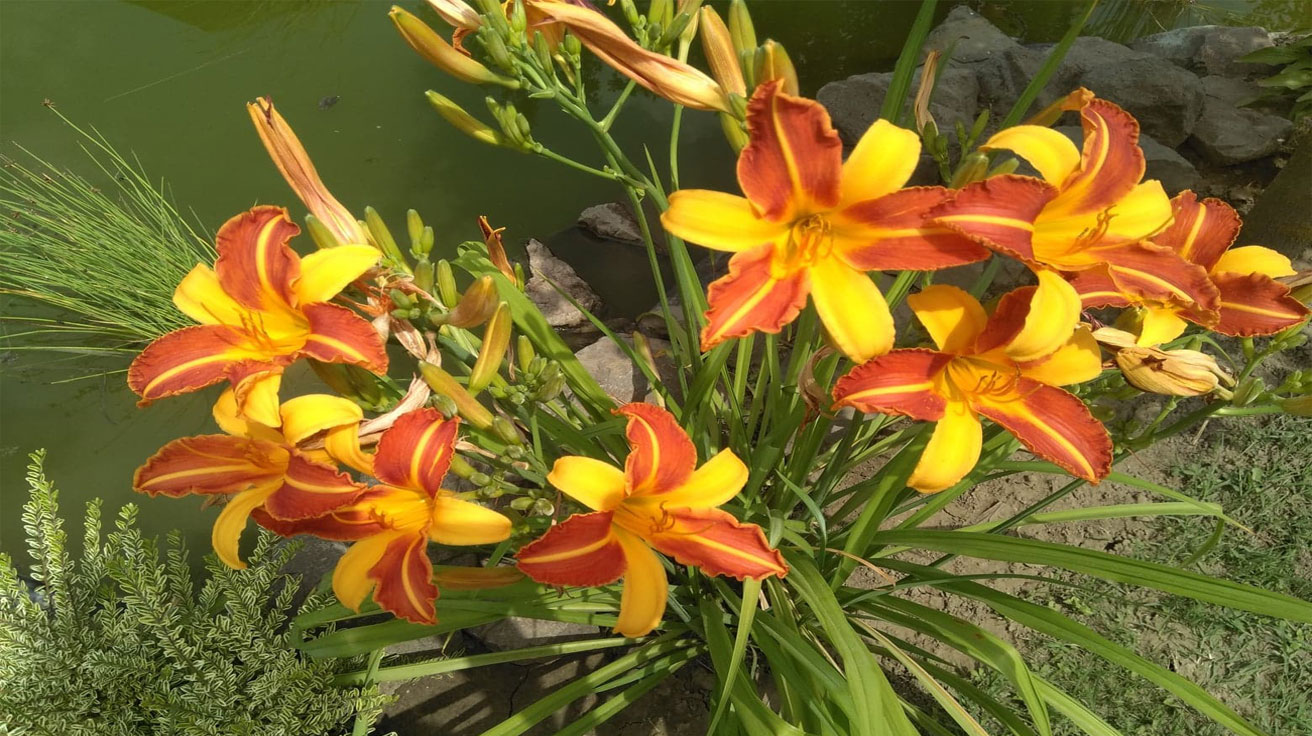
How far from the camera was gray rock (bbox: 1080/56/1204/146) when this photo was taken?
2.96 meters

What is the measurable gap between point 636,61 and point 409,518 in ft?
2.35

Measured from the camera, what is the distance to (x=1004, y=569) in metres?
1.91

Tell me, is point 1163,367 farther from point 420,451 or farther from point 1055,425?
point 420,451

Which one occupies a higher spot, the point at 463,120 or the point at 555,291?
the point at 463,120

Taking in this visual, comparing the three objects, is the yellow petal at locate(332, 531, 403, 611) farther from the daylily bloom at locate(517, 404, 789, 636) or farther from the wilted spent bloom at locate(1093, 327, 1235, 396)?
the wilted spent bloom at locate(1093, 327, 1235, 396)

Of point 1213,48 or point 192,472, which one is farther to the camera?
point 1213,48

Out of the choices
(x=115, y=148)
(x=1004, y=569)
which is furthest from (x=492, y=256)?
(x=115, y=148)

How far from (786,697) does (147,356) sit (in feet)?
4.07

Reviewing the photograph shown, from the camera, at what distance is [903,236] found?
0.82 meters

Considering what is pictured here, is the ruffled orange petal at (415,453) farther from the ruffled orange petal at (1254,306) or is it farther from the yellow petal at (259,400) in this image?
the ruffled orange petal at (1254,306)

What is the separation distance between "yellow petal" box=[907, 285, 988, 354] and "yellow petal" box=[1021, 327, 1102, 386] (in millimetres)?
88

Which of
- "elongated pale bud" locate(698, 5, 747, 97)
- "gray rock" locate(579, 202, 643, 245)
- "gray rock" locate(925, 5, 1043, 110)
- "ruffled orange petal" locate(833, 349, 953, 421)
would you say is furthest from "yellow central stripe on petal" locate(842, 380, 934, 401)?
"gray rock" locate(925, 5, 1043, 110)

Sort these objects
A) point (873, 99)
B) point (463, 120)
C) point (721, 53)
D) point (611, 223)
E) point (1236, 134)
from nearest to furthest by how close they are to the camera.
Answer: point (721, 53) < point (463, 120) < point (1236, 134) < point (611, 223) < point (873, 99)

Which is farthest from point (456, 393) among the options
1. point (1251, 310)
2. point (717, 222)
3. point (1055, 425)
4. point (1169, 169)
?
point (1169, 169)
